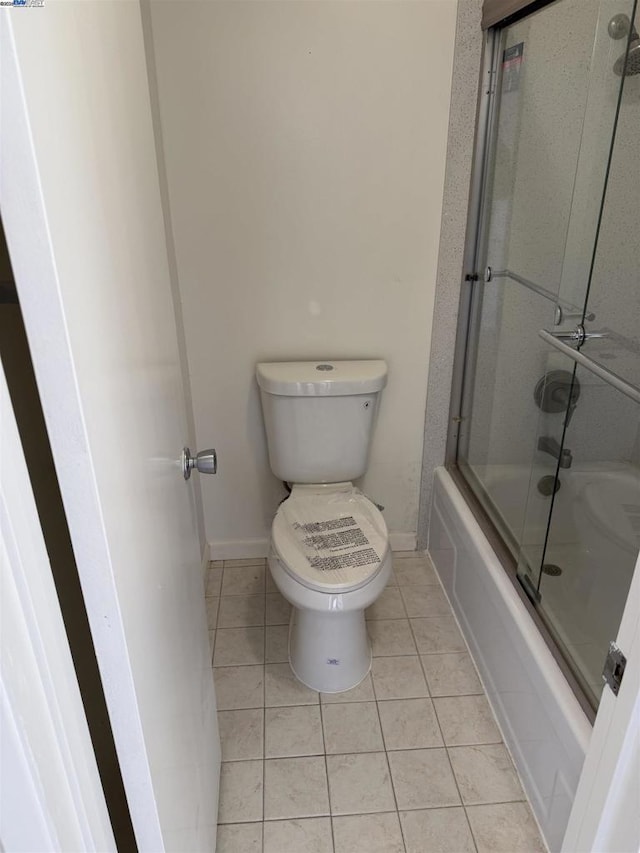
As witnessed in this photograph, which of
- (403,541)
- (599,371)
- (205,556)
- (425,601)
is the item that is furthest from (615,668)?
(205,556)

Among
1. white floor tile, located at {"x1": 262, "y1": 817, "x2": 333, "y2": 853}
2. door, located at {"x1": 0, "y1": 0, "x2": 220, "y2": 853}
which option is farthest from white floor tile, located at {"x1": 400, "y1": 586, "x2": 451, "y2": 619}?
door, located at {"x1": 0, "y1": 0, "x2": 220, "y2": 853}

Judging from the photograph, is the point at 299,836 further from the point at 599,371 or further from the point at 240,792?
the point at 599,371

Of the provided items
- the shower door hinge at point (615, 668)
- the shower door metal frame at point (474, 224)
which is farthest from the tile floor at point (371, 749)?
the shower door hinge at point (615, 668)

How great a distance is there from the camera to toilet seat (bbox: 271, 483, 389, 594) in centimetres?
161

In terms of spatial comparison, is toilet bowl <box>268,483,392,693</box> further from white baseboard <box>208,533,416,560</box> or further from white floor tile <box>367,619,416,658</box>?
white baseboard <box>208,533,416,560</box>

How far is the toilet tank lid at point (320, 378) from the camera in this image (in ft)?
6.18

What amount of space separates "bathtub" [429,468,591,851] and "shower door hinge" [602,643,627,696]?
20.6 inches

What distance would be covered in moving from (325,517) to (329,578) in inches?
10.9

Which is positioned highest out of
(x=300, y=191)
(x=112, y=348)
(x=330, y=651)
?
(x=300, y=191)

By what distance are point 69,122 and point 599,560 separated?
1.55m

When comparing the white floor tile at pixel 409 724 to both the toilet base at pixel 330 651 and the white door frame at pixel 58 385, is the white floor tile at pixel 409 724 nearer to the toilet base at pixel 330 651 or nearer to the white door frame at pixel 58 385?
the toilet base at pixel 330 651

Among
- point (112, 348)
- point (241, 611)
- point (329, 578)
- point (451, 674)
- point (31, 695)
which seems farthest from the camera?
point (241, 611)

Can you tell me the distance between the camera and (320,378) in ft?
6.20

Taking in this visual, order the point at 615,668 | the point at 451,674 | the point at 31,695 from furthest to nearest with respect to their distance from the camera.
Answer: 1. the point at 451,674
2. the point at 615,668
3. the point at 31,695
